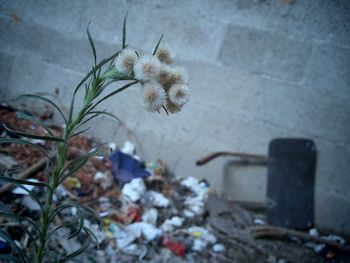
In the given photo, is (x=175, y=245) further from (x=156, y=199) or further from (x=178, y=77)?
(x=178, y=77)

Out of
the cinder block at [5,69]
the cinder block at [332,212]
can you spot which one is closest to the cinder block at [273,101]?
the cinder block at [332,212]

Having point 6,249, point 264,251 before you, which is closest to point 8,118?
point 6,249

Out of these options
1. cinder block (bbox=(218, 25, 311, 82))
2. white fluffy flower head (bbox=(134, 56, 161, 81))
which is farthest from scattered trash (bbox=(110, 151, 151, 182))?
white fluffy flower head (bbox=(134, 56, 161, 81))

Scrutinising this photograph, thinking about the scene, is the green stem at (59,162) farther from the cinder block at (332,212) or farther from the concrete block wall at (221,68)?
the cinder block at (332,212)

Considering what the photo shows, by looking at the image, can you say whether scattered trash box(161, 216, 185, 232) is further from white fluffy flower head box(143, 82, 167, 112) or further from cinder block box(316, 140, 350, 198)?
white fluffy flower head box(143, 82, 167, 112)

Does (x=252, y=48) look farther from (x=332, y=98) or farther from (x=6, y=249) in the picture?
(x=6, y=249)

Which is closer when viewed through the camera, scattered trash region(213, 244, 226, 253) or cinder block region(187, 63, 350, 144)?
scattered trash region(213, 244, 226, 253)
